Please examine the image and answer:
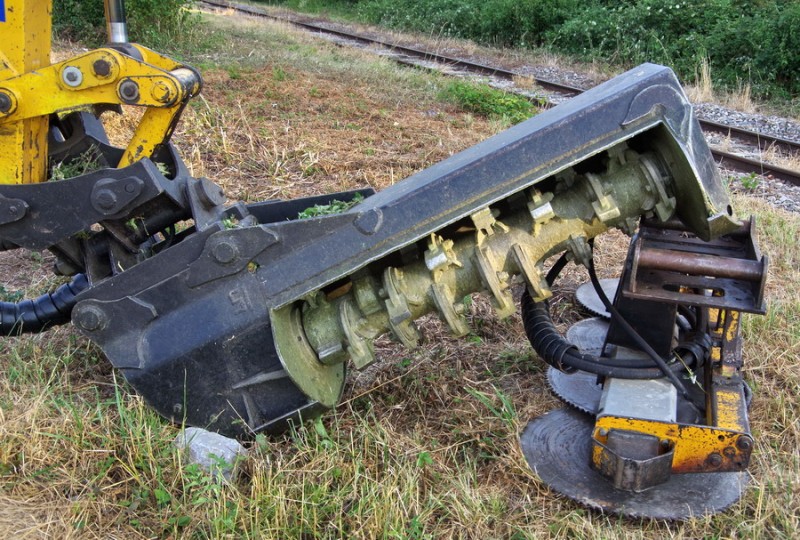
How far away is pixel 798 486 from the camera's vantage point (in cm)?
283

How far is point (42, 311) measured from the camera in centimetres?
365

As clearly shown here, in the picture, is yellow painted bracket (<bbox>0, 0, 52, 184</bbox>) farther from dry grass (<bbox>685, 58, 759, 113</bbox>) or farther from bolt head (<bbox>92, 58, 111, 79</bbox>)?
dry grass (<bbox>685, 58, 759, 113</bbox>)

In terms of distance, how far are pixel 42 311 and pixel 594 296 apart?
2.97m

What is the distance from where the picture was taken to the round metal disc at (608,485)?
2.77 m

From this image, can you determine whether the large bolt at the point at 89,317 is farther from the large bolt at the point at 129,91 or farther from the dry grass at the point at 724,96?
the dry grass at the point at 724,96

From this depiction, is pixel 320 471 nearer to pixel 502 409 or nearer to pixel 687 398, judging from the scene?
pixel 502 409

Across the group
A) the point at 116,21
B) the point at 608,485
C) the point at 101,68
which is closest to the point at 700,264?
the point at 608,485

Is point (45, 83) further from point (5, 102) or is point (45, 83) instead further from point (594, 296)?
point (594, 296)

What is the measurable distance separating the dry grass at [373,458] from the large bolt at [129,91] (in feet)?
3.96

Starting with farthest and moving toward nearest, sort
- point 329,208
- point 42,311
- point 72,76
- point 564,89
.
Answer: point 564,89, point 42,311, point 329,208, point 72,76

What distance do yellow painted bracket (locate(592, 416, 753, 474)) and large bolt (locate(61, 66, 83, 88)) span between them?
2.42m

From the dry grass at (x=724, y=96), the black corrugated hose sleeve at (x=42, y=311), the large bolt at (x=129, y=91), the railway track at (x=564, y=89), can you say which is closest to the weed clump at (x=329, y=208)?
the large bolt at (x=129, y=91)

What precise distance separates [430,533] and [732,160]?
6871 mm

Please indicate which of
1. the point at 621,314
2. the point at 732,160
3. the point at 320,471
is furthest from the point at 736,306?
the point at 732,160
